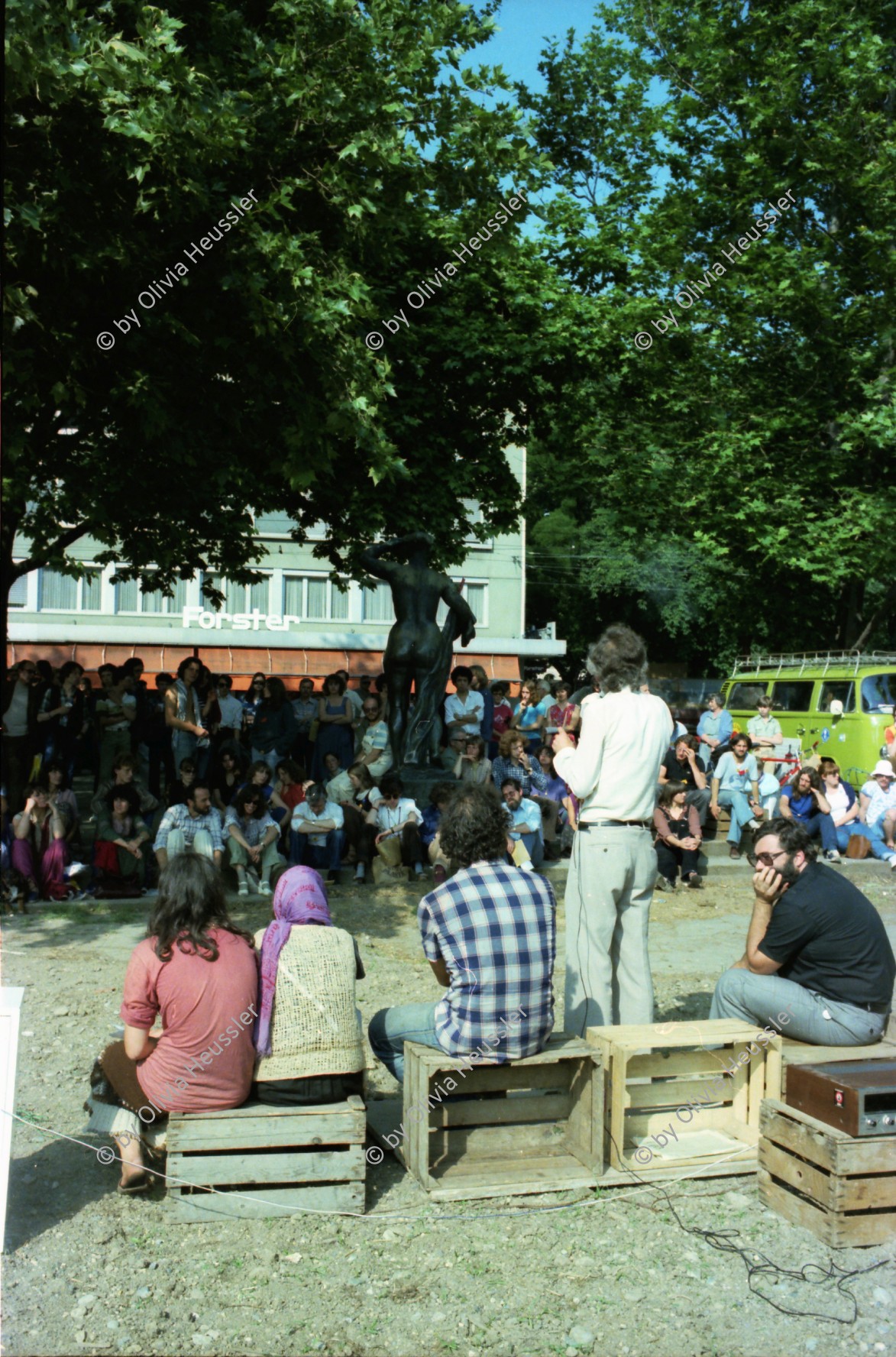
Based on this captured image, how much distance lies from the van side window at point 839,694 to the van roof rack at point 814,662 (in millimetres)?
228

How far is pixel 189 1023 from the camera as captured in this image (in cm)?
475

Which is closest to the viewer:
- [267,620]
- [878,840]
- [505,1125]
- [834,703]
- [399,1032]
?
[505,1125]

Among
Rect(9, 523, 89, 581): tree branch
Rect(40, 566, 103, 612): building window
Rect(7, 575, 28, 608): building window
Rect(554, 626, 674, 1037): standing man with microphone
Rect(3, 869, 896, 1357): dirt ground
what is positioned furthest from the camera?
Rect(40, 566, 103, 612): building window

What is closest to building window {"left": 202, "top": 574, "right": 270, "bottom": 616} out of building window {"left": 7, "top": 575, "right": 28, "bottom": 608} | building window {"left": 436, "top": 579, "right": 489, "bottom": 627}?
building window {"left": 7, "top": 575, "right": 28, "bottom": 608}

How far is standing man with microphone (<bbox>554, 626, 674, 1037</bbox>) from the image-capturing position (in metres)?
5.56

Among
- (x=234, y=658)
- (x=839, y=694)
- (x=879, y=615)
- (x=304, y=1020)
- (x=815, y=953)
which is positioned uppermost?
(x=879, y=615)

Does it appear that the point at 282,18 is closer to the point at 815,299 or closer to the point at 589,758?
the point at 589,758

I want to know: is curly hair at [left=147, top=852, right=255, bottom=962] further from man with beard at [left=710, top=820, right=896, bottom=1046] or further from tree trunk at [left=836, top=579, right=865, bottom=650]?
tree trunk at [left=836, top=579, right=865, bottom=650]

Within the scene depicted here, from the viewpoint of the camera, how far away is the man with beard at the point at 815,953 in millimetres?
5441

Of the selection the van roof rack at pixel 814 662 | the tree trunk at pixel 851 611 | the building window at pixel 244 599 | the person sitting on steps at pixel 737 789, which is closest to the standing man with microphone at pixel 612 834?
the person sitting on steps at pixel 737 789

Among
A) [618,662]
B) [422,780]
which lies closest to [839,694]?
[422,780]

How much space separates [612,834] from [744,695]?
1588cm

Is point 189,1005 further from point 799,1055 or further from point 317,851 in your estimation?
point 317,851

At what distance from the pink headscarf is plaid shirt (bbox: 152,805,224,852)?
5.40 m
